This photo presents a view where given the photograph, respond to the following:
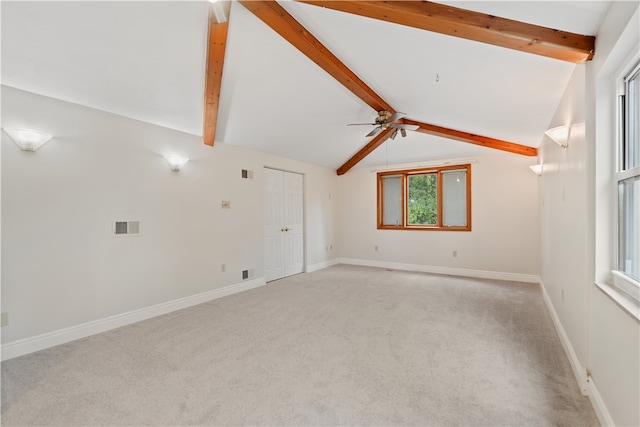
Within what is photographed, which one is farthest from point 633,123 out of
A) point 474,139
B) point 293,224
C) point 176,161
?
point 293,224

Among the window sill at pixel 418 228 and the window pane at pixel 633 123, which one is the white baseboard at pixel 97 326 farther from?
the window pane at pixel 633 123

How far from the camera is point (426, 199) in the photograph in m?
6.36

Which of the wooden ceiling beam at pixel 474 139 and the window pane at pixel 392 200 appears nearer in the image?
the wooden ceiling beam at pixel 474 139

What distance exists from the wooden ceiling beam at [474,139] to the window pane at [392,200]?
1992 millimetres

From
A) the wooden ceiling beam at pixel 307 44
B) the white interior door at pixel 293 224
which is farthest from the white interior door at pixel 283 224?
the wooden ceiling beam at pixel 307 44

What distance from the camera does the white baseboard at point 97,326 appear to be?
8.50ft

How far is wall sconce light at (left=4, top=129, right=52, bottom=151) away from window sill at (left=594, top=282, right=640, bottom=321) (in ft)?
14.6

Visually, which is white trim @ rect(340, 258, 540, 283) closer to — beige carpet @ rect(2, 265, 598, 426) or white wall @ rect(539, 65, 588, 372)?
beige carpet @ rect(2, 265, 598, 426)

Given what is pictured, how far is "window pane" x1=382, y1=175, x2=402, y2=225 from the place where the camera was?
6.71 meters

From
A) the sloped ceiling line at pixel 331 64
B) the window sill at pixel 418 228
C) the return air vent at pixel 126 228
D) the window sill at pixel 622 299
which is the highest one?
the sloped ceiling line at pixel 331 64

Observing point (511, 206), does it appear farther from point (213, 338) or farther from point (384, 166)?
point (213, 338)

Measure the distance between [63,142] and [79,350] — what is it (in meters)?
2.07

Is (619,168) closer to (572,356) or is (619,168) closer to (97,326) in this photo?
(572,356)

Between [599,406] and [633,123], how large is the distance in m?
1.73
